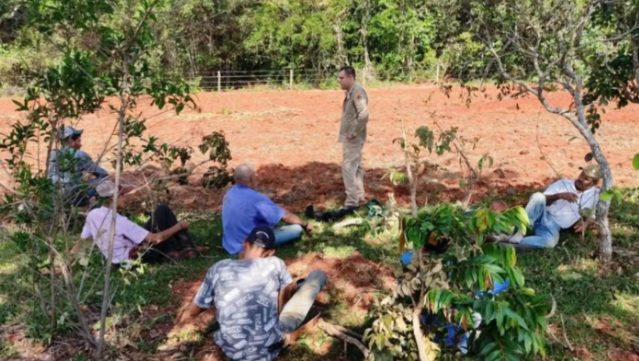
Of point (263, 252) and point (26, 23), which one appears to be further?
point (263, 252)

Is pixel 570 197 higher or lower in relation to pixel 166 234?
higher

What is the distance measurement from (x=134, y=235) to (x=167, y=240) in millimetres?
662

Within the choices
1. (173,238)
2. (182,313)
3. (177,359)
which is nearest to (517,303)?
(177,359)

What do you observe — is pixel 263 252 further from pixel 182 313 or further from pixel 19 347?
pixel 19 347

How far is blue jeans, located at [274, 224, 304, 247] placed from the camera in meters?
5.86

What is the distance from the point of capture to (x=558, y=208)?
584 centimetres

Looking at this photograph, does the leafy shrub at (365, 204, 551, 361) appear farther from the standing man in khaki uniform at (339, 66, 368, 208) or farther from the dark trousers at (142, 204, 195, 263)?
the standing man in khaki uniform at (339, 66, 368, 208)

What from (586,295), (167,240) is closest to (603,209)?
(586,295)

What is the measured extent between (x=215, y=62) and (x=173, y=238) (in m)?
23.5

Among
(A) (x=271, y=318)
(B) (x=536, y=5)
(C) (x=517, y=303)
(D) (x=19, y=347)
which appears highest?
(B) (x=536, y=5)

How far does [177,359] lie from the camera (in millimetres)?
3943

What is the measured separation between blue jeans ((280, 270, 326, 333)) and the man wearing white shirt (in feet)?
7.85

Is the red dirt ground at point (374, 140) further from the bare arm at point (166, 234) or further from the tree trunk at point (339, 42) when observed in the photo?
the tree trunk at point (339, 42)

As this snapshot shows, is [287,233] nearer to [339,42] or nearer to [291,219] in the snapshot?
[291,219]
